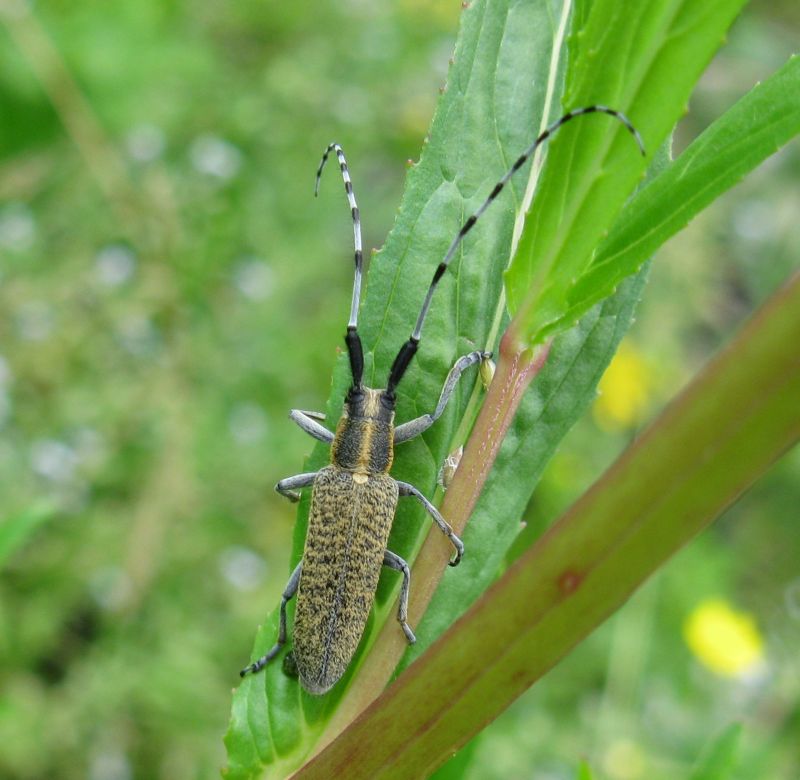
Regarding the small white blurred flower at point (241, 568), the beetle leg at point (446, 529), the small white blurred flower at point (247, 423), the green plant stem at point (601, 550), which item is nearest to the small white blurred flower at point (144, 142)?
the small white blurred flower at point (247, 423)

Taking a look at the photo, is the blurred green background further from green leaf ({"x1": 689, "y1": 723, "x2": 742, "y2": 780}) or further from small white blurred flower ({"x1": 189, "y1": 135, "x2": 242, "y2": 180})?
green leaf ({"x1": 689, "y1": 723, "x2": 742, "y2": 780})

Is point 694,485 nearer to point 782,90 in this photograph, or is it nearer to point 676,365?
point 782,90

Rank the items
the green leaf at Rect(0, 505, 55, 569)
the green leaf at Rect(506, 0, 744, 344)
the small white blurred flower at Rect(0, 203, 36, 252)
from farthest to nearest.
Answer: the small white blurred flower at Rect(0, 203, 36, 252), the green leaf at Rect(0, 505, 55, 569), the green leaf at Rect(506, 0, 744, 344)

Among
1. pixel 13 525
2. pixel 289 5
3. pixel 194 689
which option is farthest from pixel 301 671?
pixel 289 5

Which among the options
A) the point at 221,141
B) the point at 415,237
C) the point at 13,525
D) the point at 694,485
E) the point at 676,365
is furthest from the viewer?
the point at 676,365

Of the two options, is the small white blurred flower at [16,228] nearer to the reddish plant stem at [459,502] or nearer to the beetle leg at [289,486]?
the beetle leg at [289,486]

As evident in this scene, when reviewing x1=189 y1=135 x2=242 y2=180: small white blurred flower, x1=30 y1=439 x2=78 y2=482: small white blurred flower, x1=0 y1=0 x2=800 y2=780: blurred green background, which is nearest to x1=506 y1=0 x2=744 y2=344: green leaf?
x1=0 y1=0 x2=800 y2=780: blurred green background
